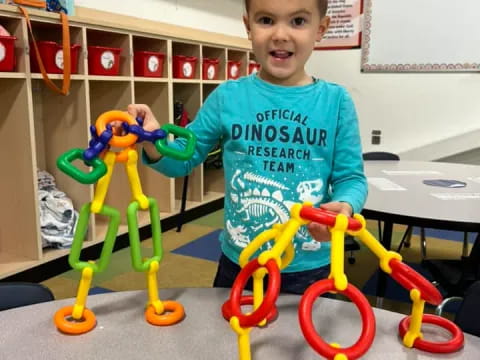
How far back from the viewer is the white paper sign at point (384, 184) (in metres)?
1.86

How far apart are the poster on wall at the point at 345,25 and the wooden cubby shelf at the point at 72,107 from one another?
1.31m

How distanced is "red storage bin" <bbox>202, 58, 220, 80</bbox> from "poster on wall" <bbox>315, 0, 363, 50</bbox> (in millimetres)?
1252

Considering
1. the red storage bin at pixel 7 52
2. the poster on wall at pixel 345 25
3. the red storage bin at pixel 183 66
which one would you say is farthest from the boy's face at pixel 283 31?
the poster on wall at pixel 345 25

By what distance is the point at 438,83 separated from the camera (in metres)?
3.98


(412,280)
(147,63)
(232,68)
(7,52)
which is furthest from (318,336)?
(232,68)

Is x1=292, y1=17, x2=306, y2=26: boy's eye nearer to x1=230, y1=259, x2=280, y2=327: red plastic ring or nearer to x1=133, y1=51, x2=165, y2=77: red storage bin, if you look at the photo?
x1=230, y1=259, x2=280, y2=327: red plastic ring

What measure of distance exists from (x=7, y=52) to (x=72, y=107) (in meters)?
0.53

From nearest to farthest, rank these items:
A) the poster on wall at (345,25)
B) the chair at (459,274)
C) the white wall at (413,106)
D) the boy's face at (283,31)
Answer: the boy's face at (283,31), the chair at (459,274), the white wall at (413,106), the poster on wall at (345,25)

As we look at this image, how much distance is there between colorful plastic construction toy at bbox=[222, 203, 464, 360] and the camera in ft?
1.89

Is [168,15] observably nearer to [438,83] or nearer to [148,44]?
[148,44]

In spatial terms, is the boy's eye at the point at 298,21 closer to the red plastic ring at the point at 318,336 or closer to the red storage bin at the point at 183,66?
the red plastic ring at the point at 318,336

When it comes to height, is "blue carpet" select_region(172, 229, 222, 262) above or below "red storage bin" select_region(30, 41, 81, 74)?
below

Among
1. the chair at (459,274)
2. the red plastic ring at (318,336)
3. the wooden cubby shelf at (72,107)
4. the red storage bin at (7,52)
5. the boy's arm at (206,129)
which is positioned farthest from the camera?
the wooden cubby shelf at (72,107)

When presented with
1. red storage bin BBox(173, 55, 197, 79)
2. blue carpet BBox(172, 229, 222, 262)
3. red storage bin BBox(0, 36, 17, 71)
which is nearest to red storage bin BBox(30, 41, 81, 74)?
red storage bin BBox(0, 36, 17, 71)
